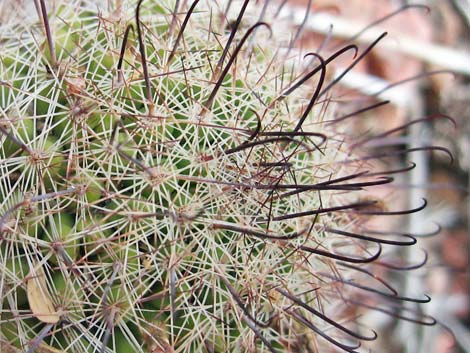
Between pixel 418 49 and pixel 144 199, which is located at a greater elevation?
pixel 418 49

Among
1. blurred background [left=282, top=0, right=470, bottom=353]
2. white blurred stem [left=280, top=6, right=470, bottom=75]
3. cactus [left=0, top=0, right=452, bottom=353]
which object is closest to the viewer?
cactus [left=0, top=0, right=452, bottom=353]

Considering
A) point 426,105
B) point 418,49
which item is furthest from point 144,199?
point 426,105

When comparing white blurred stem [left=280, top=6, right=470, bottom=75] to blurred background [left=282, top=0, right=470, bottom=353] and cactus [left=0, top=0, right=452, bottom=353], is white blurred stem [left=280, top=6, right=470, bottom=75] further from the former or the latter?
cactus [left=0, top=0, right=452, bottom=353]

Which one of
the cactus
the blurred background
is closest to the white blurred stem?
the blurred background

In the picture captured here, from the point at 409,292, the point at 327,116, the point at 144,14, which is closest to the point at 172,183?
the point at 144,14

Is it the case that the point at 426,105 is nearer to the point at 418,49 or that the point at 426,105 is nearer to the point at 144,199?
the point at 418,49

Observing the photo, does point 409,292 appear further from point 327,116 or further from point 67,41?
point 67,41

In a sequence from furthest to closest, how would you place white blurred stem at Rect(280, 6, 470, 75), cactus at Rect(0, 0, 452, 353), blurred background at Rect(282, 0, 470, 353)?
blurred background at Rect(282, 0, 470, 353)
white blurred stem at Rect(280, 6, 470, 75)
cactus at Rect(0, 0, 452, 353)

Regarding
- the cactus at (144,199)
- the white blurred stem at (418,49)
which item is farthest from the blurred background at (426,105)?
the cactus at (144,199)
